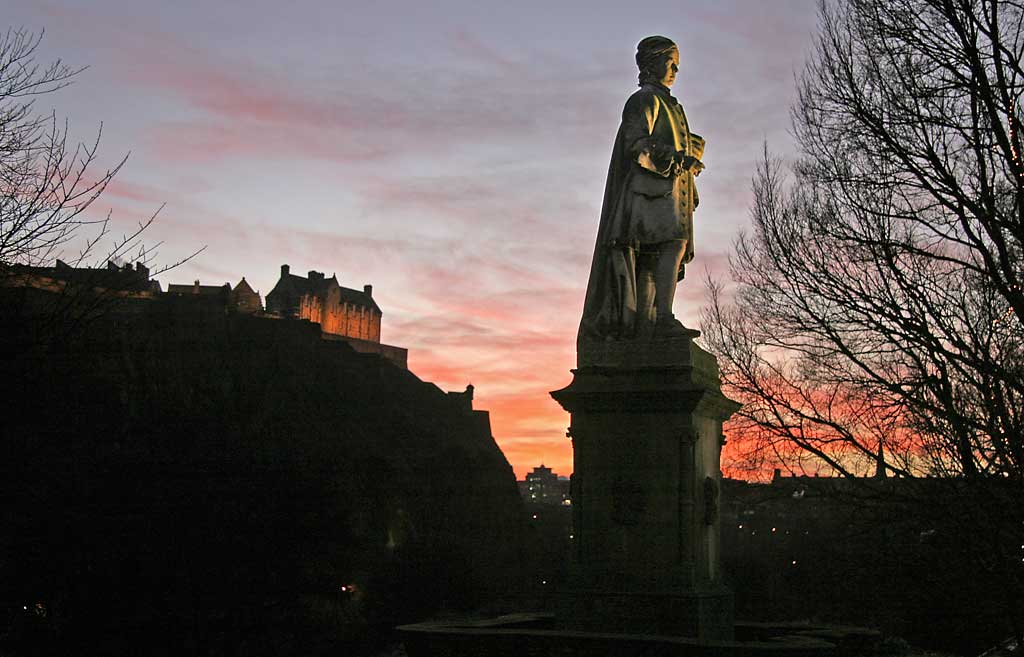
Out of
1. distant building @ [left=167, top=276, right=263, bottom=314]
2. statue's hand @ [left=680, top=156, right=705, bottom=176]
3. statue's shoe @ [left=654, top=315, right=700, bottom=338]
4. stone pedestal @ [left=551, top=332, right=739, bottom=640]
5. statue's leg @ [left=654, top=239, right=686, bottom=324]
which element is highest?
distant building @ [left=167, top=276, right=263, bottom=314]

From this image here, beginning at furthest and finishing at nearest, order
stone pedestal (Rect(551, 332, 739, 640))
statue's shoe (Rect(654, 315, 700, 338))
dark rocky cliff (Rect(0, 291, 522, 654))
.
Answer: dark rocky cliff (Rect(0, 291, 522, 654))
statue's shoe (Rect(654, 315, 700, 338))
stone pedestal (Rect(551, 332, 739, 640))

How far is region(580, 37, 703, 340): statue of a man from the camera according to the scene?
11242 mm

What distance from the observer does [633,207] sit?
11.4 m

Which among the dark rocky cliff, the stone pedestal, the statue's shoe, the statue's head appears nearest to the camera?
the stone pedestal

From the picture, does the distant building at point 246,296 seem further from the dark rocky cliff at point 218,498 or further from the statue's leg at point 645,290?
the statue's leg at point 645,290

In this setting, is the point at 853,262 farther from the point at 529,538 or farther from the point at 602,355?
the point at 529,538

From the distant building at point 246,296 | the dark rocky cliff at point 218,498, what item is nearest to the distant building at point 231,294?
the distant building at point 246,296

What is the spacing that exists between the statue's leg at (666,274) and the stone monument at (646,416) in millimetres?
13

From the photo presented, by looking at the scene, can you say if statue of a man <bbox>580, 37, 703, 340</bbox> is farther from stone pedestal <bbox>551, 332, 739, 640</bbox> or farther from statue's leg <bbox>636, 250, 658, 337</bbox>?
stone pedestal <bbox>551, 332, 739, 640</bbox>

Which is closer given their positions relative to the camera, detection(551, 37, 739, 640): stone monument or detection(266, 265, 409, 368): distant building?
detection(551, 37, 739, 640): stone monument

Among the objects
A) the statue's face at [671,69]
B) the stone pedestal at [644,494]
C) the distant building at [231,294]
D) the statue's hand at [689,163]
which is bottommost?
the stone pedestal at [644,494]

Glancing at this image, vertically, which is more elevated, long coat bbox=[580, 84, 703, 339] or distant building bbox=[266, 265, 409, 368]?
distant building bbox=[266, 265, 409, 368]

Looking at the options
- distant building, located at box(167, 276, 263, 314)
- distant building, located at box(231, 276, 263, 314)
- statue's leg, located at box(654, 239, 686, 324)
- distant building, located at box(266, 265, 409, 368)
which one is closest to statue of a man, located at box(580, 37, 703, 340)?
statue's leg, located at box(654, 239, 686, 324)

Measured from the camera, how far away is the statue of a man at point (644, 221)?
36.9 ft
